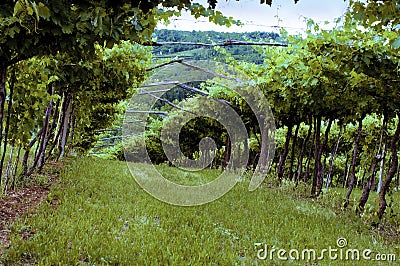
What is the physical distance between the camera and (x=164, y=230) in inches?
227

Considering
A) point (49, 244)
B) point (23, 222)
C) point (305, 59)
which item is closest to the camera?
point (49, 244)

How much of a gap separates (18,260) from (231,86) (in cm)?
1040

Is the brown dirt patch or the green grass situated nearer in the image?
the green grass

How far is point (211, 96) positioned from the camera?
51.7 feet

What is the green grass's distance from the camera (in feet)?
14.6

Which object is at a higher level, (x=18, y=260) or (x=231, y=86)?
(x=231, y=86)

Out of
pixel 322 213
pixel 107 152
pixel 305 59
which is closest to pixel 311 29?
pixel 305 59

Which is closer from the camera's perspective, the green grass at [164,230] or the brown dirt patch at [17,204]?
the green grass at [164,230]

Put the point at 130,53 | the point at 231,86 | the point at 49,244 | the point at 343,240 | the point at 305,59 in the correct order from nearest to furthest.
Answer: the point at 49,244
the point at 343,240
the point at 305,59
the point at 130,53
the point at 231,86

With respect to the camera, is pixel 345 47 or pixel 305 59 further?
pixel 305 59

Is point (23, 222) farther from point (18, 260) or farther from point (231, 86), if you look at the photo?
point (231, 86)

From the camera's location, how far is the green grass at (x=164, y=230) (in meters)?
4.46

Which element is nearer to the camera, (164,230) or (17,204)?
(164,230)

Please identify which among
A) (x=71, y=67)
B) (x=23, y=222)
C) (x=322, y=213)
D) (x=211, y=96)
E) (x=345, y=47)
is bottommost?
(x=322, y=213)
